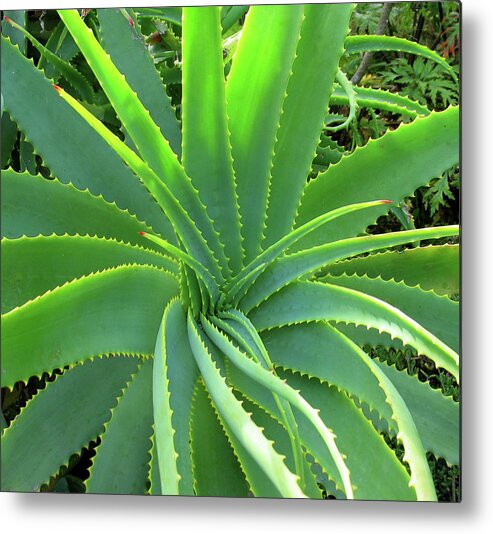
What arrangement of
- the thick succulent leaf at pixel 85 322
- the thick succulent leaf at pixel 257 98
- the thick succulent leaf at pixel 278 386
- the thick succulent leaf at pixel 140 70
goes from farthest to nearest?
the thick succulent leaf at pixel 140 70, the thick succulent leaf at pixel 257 98, the thick succulent leaf at pixel 85 322, the thick succulent leaf at pixel 278 386

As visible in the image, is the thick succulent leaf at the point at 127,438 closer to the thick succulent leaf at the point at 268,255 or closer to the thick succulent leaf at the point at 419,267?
the thick succulent leaf at the point at 268,255

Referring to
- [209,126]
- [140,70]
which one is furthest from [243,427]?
[140,70]

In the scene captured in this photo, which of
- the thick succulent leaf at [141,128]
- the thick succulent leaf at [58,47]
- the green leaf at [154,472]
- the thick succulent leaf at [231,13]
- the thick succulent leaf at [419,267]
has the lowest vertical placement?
the green leaf at [154,472]

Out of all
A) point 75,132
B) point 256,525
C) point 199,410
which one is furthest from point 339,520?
point 75,132

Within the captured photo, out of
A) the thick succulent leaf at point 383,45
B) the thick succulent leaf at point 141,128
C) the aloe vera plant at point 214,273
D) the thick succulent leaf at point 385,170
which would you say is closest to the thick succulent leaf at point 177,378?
the aloe vera plant at point 214,273

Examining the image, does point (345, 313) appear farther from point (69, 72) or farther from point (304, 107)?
point (69, 72)

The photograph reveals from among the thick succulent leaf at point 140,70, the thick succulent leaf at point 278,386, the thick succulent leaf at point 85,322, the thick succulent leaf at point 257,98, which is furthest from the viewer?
the thick succulent leaf at point 140,70

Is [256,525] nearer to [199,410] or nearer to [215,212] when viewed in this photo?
[199,410]
